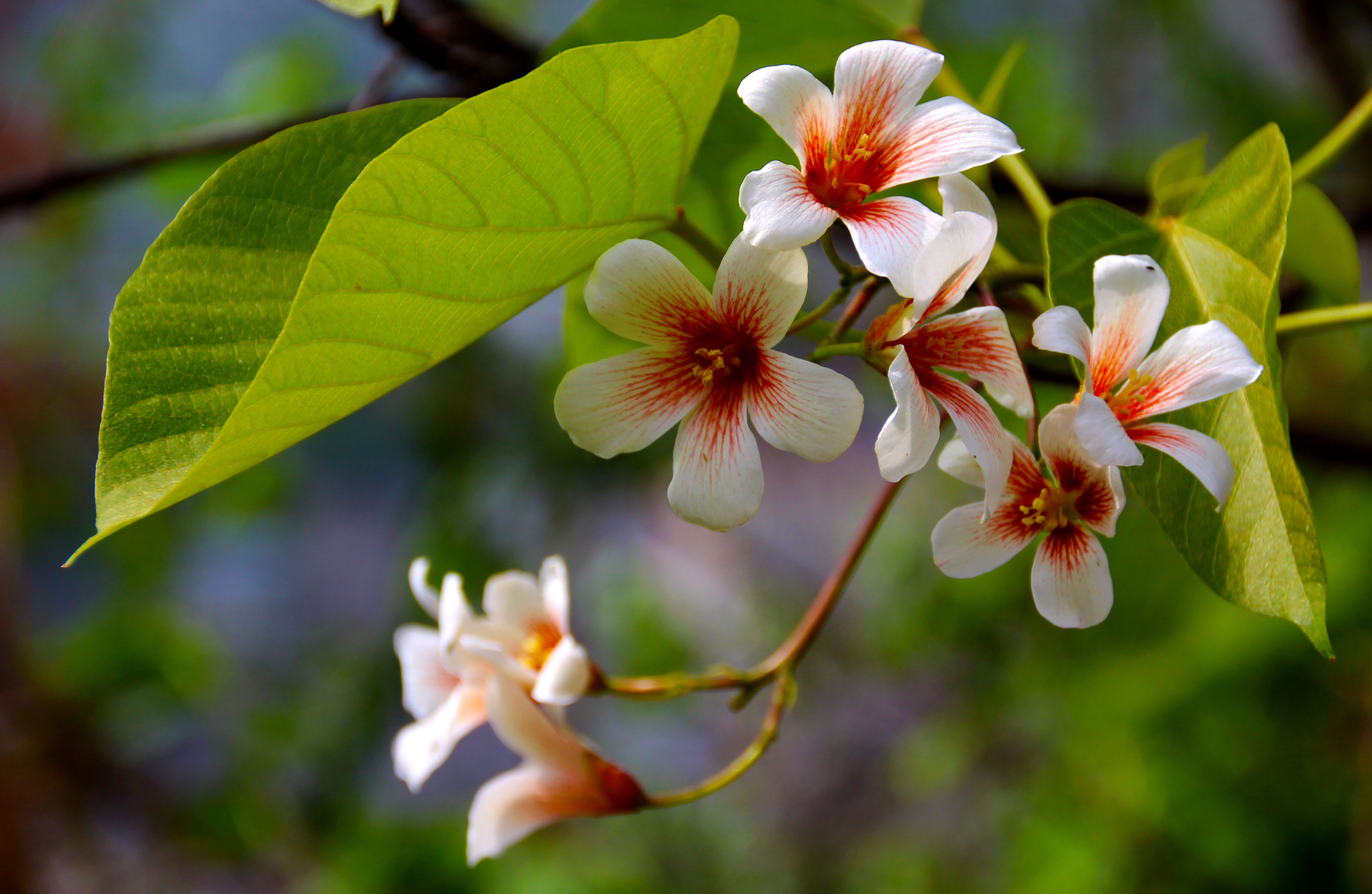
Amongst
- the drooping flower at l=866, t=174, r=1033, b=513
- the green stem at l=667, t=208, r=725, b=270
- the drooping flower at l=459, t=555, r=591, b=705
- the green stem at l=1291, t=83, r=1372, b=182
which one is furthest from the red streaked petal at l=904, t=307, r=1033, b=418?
the green stem at l=1291, t=83, r=1372, b=182

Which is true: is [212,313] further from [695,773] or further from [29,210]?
[695,773]

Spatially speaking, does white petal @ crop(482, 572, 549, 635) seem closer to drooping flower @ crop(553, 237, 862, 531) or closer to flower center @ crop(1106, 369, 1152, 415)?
drooping flower @ crop(553, 237, 862, 531)

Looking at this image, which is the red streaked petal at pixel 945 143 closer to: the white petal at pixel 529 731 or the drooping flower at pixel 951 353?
the drooping flower at pixel 951 353

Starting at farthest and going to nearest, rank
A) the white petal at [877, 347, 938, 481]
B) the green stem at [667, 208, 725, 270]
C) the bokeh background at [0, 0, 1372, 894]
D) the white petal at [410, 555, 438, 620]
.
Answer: the bokeh background at [0, 0, 1372, 894]
the white petal at [410, 555, 438, 620]
the green stem at [667, 208, 725, 270]
the white petal at [877, 347, 938, 481]

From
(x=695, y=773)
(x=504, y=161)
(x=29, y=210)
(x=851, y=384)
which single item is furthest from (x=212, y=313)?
(x=695, y=773)

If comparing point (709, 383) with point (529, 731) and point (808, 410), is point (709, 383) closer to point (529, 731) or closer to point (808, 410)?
point (808, 410)

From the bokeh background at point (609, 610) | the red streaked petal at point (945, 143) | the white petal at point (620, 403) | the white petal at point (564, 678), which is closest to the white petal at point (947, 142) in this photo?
the red streaked petal at point (945, 143)
